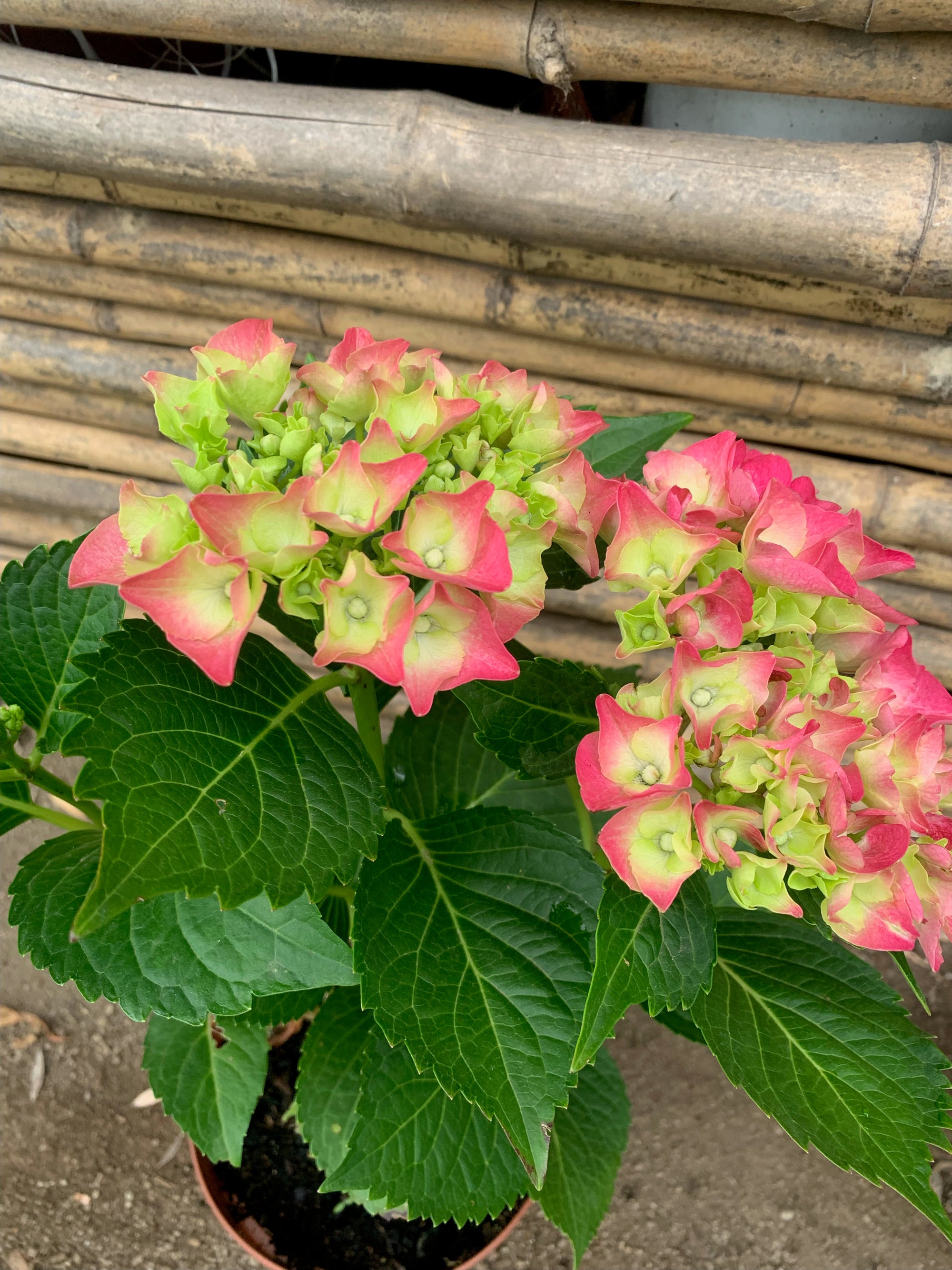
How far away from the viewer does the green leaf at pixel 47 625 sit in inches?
25.3

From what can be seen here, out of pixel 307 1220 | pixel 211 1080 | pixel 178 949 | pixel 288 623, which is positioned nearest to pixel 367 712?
pixel 288 623

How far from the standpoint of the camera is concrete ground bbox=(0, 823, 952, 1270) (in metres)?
1.06

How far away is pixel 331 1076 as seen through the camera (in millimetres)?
763

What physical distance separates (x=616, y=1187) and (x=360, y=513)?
1096mm

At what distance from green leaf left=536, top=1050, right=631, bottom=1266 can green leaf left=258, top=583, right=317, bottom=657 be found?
0.45 metres

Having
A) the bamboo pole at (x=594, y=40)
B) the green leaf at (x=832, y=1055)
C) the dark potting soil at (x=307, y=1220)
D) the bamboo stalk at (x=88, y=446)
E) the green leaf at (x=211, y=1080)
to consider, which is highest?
the bamboo pole at (x=594, y=40)

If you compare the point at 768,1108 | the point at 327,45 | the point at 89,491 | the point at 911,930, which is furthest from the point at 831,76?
the point at 89,491

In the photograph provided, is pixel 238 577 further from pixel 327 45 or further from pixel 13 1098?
pixel 13 1098

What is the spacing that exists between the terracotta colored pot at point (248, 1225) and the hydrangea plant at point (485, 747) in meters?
0.26

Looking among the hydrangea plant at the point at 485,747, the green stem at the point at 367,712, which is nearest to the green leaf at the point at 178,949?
the hydrangea plant at the point at 485,747

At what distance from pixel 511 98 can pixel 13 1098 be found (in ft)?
4.67

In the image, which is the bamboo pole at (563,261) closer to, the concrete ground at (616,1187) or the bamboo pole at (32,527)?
the bamboo pole at (32,527)

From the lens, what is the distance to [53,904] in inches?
22.1

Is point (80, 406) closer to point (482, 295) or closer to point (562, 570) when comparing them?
point (482, 295)
